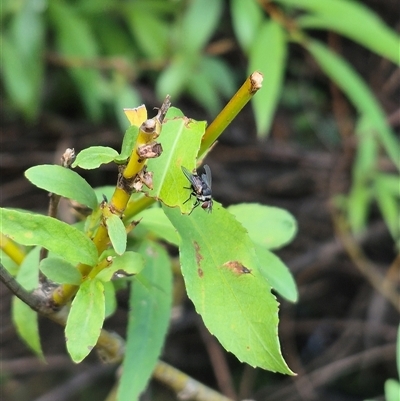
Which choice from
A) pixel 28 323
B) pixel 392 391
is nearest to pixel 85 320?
pixel 28 323

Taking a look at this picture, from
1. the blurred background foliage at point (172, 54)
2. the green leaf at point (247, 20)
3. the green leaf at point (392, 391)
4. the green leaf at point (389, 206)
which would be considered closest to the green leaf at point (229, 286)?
the green leaf at point (392, 391)

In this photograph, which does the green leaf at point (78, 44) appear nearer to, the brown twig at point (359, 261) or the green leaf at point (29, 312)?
the brown twig at point (359, 261)

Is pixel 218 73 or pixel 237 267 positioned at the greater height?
pixel 218 73

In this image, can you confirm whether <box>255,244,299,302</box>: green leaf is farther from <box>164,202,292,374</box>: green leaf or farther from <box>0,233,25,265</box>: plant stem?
<box>0,233,25,265</box>: plant stem

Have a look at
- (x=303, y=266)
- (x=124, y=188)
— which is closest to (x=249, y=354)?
(x=124, y=188)

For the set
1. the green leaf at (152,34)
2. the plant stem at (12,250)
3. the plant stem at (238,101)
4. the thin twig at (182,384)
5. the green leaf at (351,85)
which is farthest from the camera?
the green leaf at (152,34)

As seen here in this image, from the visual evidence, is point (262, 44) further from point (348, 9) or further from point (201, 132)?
point (201, 132)

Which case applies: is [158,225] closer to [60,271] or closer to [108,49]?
[60,271]
